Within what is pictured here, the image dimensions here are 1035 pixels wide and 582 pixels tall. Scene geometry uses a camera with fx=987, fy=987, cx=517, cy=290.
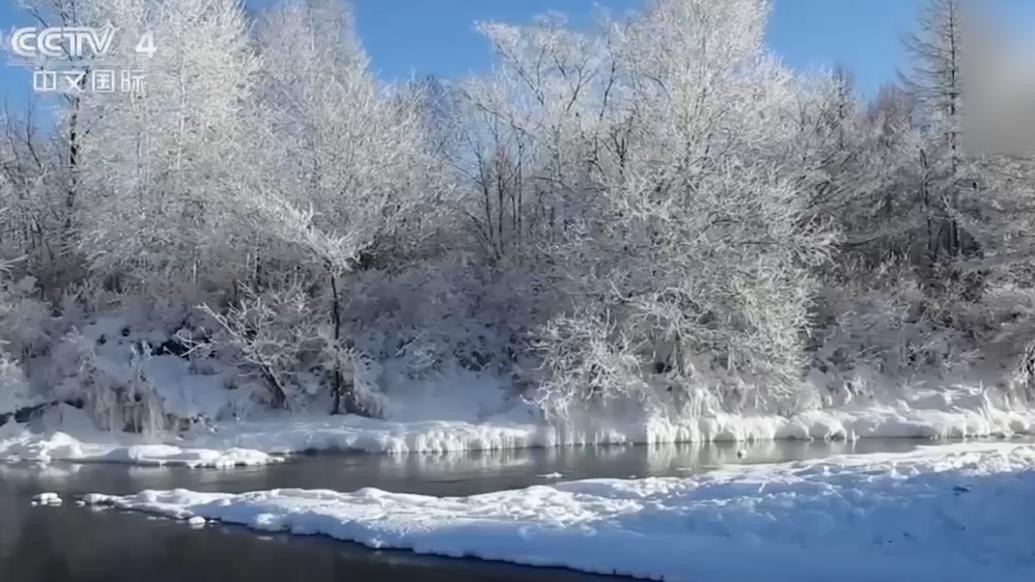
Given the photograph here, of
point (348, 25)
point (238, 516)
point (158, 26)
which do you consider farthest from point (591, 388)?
point (348, 25)

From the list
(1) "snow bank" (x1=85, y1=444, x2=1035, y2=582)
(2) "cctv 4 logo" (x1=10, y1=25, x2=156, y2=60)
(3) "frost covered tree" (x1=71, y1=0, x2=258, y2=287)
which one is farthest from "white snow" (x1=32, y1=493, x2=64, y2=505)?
(2) "cctv 4 logo" (x1=10, y1=25, x2=156, y2=60)

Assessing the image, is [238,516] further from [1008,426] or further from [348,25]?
[348,25]

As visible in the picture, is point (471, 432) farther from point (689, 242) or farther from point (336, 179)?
point (336, 179)

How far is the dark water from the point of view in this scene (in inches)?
478

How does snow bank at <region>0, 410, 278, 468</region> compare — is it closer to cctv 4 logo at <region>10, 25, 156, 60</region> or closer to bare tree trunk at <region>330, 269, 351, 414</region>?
bare tree trunk at <region>330, 269, 351, 414</region>

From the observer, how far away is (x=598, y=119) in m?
33.0

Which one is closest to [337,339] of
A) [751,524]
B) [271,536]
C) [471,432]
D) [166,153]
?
[471,432]

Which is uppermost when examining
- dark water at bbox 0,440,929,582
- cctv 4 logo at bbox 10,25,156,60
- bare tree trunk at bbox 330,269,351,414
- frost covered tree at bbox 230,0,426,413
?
cctv 4 logo at bbox 10,25,156,60

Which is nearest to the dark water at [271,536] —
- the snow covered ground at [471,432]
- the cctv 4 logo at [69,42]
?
the snow covered ground at [471,432]

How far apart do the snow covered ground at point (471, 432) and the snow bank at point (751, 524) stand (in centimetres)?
876

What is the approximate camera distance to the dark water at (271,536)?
1214cm

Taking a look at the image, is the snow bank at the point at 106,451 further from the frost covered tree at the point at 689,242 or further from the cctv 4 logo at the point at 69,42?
the cctv 4 logo at the point at 69,42

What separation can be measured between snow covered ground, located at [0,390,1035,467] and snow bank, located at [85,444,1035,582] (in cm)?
876

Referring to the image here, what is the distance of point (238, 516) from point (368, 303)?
1608 centimetres
